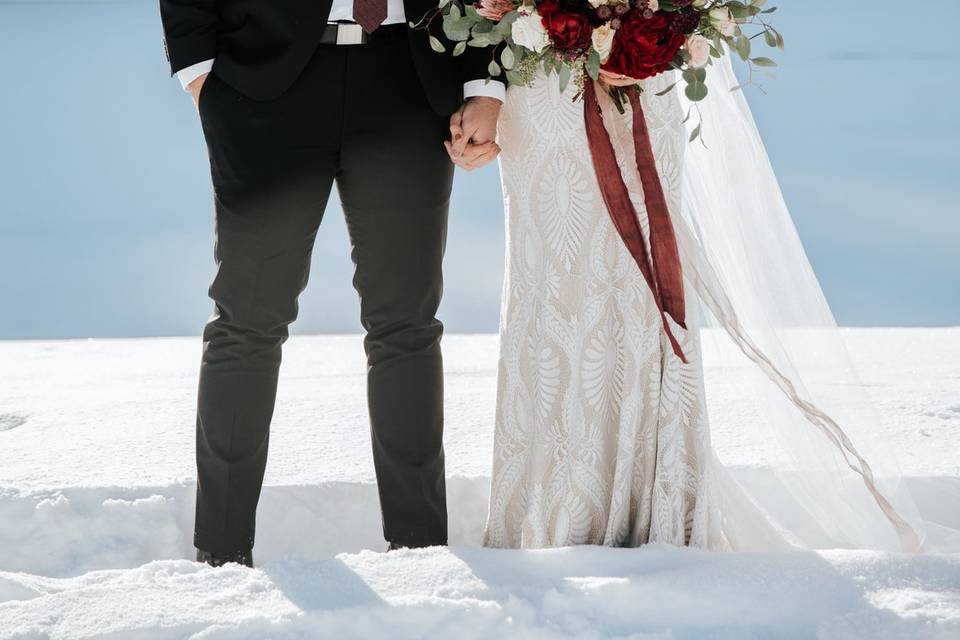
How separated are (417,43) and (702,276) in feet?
2.26

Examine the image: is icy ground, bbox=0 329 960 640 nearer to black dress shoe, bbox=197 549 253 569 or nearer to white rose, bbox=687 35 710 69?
black dress shoe, bbox=197 549 253 569

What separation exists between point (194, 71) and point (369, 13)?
0.34 metres

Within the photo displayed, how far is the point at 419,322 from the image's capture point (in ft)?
6.47

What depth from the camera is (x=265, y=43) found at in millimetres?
1835

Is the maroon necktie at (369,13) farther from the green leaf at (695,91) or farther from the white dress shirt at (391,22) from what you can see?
the green leaf at (695,91)

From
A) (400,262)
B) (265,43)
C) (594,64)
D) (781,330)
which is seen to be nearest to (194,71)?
(265,43)

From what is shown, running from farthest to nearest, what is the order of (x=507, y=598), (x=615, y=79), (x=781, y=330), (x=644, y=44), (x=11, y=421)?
(x=11, y=421) < (x=781, y=330) < (x=615, y=79) < (x=644, y=44) < (x=507, y=598)

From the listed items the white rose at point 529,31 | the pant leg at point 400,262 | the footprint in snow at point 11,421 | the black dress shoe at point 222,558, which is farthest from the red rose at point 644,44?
the footprint in snow at point 11,421

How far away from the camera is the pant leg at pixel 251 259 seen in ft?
6.10

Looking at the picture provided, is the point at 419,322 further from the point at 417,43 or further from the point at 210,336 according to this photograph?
the point at 417,43

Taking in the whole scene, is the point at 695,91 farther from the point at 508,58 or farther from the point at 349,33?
the point at 349,33

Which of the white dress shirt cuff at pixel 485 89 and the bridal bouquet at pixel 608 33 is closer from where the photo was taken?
the bridal bouquet at pixel 608 33

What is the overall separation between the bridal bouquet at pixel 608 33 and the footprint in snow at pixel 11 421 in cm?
191

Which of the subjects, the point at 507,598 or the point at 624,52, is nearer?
the point at 507,598
